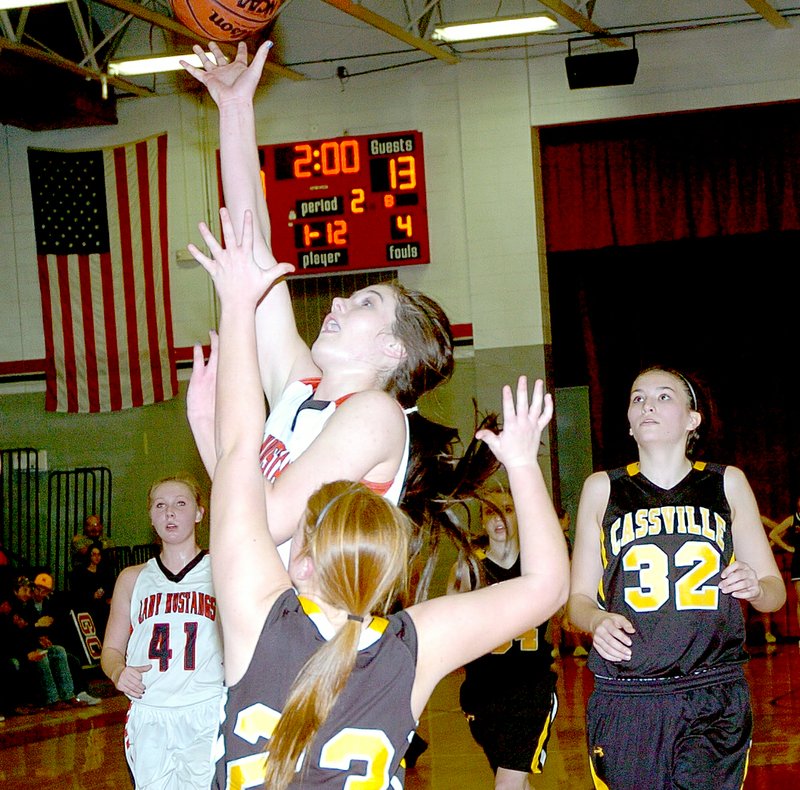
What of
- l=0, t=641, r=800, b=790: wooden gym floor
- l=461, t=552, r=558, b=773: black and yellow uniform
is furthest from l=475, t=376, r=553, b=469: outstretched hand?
l=0, t=641, r=800, b=790: wooden gym floor

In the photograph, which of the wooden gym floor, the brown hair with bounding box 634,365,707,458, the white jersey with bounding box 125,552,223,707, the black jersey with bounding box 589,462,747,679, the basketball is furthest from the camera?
the wooden gym floor

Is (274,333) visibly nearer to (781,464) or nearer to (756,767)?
(756,767)

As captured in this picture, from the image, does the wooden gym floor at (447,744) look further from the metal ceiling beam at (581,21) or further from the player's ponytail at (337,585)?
the metal ceiling beam at (581,21)

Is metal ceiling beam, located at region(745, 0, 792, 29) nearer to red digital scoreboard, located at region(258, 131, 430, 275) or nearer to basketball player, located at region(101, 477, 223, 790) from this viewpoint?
red digital scoreboard, located at region(258, 131, 430, 275)

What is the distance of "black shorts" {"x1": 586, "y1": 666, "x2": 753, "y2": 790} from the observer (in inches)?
158

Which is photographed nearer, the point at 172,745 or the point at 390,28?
the point at 172,745

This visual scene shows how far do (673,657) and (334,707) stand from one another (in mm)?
2199

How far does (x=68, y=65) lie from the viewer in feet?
35.4

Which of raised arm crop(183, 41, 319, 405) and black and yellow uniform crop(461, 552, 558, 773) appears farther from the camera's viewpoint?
black and yellow uniform crop(461, 552, 558, 773)

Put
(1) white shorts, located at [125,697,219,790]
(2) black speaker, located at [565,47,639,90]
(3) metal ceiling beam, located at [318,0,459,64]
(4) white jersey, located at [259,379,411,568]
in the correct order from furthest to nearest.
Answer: (2) black speaker, located at [565,47,639,90], (3) metal ceiling beam, located at [318,0,459,64], (1) white shorts, located at [125,697,219,790], (4) white jersey, located at [259,379,411,568]

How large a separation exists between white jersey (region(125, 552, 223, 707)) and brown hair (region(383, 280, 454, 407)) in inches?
86.4

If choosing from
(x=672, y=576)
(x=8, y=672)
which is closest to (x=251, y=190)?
(x=672, y=576)

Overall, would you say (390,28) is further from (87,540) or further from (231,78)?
(231,78)

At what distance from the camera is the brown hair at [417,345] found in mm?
3062
